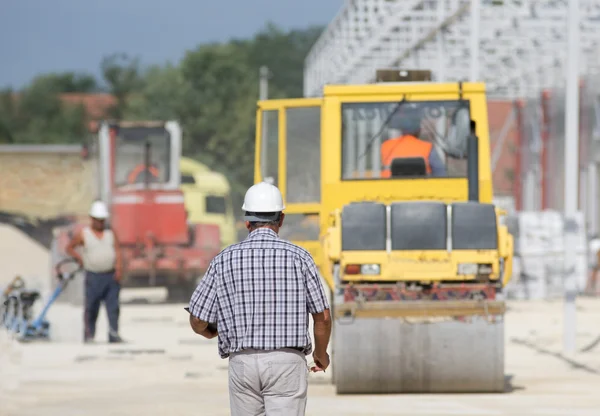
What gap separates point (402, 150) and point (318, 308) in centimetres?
764

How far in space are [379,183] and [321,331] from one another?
7607 millimetres

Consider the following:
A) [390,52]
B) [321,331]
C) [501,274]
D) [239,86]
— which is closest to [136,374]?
[501,274]

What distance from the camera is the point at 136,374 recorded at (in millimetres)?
16609

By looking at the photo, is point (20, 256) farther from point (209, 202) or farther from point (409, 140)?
point (409, 140)

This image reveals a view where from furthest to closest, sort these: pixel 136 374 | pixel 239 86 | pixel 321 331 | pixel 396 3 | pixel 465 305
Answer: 1. pixel 239 86
2. pixel 396 3
3. pixel 136 374
4. pixel 465 305
5. pixel 321 331

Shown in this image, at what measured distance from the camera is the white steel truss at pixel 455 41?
1430 inches

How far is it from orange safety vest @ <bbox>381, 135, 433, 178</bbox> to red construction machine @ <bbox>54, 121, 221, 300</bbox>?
1458 cm

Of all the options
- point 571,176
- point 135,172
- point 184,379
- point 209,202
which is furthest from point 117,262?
point 209,202

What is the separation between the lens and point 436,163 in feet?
50.0

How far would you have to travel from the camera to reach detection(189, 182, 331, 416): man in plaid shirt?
7523 mm

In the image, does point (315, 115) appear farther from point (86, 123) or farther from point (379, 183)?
point (86, 123)

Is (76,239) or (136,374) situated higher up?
(76,239)

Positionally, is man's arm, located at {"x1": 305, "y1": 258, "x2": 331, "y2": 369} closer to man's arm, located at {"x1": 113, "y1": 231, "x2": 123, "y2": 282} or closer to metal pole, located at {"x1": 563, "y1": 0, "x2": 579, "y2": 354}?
metal pole, located at {"x1": 563, "y1": 0, "x2": 579, "y2": 354}

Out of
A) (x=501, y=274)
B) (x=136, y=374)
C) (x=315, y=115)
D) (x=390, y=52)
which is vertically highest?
(x=390, y=52)
